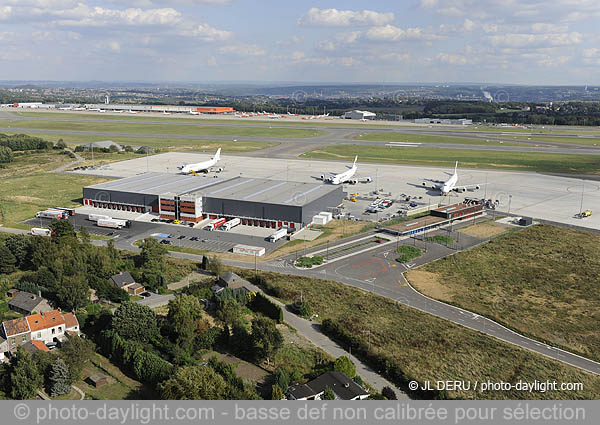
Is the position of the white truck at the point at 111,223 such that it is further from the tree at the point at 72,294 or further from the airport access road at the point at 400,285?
the tree at the point at 72,294

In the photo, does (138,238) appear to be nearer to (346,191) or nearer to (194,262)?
(194,262)

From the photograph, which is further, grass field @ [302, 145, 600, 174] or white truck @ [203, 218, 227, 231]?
grass field @ [302, 145, 600, 174]

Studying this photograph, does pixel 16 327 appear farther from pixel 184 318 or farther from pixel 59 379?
pixel 184 318

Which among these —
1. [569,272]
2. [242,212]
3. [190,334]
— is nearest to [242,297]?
[190,334]

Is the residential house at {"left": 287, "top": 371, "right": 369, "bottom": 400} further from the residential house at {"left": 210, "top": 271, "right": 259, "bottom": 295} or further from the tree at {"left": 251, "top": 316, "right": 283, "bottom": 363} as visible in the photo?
the residential house at {"left": 210, "top": 271, "right": 259, "bottom": 295}

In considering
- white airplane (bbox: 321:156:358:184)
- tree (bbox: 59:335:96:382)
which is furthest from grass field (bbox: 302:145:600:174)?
tree (bbox: 59:335:96:382)

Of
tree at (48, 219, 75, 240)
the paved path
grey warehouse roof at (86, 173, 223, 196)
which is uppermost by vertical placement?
grey warehouse roof at (86, 173, 223, 196)

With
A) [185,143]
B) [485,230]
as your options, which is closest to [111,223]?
[485,230]

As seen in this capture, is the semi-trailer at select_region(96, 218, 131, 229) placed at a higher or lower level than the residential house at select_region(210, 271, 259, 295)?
higher
